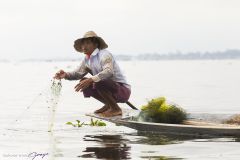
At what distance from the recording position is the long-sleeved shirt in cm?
1259

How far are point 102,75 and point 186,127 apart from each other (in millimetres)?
1803

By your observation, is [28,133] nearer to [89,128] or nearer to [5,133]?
[5,133]

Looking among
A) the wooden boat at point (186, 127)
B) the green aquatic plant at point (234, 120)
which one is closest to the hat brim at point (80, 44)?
the wooden boat at point (186, 127)

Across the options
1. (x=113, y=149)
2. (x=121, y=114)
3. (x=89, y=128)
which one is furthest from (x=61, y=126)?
(x=113, y=149)

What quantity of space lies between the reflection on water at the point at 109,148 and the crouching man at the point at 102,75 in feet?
2.65

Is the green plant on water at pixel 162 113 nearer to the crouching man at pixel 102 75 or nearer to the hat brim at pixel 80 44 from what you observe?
the crouching man at pixel 102 75

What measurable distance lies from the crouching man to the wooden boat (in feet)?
1.32

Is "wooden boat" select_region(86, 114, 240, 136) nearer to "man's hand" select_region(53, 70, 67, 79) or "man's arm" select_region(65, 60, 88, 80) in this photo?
"man's arm" select_region(65, 60, 88, 80)

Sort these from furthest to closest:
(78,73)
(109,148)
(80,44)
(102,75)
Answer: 1. (80,44)
2. (78,73)
3. (102,75)
4. (109,148)

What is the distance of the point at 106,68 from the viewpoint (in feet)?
41.4

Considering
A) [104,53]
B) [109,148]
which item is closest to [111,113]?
[104,53]

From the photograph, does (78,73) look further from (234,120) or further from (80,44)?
(234,120)

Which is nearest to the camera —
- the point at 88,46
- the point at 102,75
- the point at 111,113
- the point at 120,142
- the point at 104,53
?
the point at 120,142

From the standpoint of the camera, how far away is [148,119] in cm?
1316
